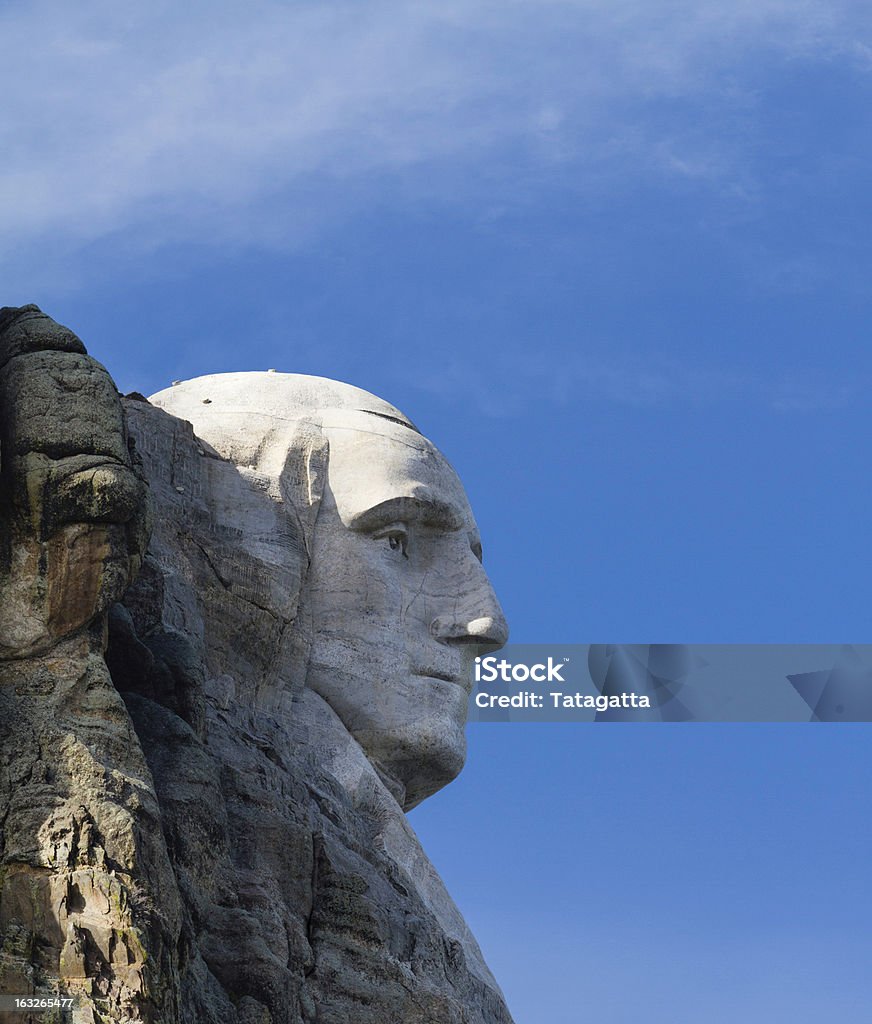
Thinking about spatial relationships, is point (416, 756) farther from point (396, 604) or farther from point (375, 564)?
point (375, 564)

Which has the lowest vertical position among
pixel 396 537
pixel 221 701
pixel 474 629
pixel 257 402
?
pixel 221 701

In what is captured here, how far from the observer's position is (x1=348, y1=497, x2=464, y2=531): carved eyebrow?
17.3 metres

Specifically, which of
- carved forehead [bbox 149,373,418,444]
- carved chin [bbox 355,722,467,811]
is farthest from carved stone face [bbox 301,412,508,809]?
carved forehead [bbox 149,373,418,444]

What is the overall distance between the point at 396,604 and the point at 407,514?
617 millimetres

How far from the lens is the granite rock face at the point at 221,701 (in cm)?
1195

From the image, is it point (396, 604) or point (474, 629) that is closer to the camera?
point (396, 604)

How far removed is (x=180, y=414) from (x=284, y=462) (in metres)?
0.87

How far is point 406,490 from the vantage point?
57.1 feet

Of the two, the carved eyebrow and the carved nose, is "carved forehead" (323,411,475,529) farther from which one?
the carved nose

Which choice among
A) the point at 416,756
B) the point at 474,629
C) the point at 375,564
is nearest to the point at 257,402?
the point at 375,564

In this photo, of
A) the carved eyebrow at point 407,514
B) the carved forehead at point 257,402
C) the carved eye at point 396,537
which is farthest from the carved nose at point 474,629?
the carved forehead at point 257,402

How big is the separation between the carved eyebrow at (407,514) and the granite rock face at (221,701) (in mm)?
21

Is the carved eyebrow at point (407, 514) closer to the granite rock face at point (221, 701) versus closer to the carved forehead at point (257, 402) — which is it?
→ the granite rock face at point (221, 701)

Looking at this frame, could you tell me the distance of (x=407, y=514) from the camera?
17.5 meters
